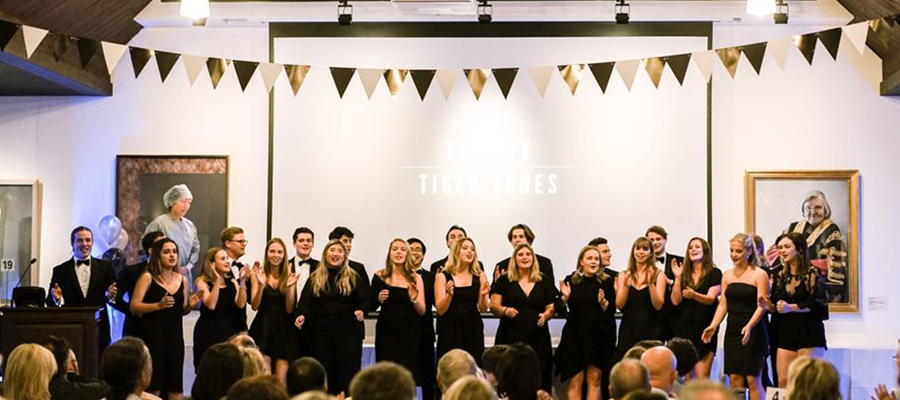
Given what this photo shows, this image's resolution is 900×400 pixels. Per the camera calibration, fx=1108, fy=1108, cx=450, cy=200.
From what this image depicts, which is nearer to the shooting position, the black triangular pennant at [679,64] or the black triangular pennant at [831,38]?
the black triangular pennant at [831,38]

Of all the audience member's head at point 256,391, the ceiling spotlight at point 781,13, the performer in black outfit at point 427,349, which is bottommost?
the performer in black outfit at point 427,349

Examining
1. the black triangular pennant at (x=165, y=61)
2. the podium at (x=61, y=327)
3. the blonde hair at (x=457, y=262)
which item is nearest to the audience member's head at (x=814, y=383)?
the blonde hair at (x=457, y=262)

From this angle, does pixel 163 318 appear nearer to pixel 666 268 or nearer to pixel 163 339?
pixel 163 339

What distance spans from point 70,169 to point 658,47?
491cm

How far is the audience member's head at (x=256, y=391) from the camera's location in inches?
119

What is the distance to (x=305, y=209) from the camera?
29.7 feet

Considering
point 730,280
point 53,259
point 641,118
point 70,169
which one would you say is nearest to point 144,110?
point 70,169

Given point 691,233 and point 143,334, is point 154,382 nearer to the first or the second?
point 143,334

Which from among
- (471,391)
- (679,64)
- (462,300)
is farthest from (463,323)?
(471,391)

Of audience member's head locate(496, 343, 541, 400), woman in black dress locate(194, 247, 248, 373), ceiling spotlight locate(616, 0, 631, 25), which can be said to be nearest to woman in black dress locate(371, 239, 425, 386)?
woman in black dress locate(194, 247, 248, 373)

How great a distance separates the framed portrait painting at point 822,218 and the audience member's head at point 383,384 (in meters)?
6.61

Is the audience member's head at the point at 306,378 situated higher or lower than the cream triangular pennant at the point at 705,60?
lower

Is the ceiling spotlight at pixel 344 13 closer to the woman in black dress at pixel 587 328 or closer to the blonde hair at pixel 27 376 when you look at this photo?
the woman in black dress at pixel 587 328

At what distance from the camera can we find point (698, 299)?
24.0 ft
